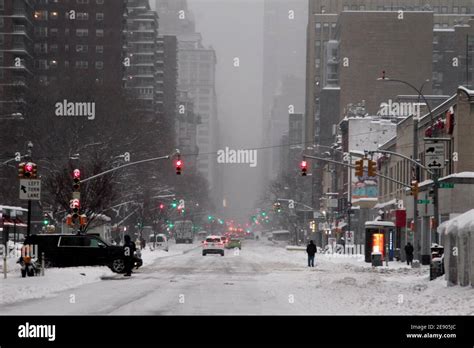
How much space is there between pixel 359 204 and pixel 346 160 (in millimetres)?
7833

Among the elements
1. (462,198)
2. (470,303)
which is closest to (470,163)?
(462,198)

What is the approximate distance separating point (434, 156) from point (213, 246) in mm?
40985

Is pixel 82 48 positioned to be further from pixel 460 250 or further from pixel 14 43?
pixel 460 250

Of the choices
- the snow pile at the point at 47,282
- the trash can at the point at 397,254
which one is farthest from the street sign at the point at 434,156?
the trash can at the point at 397,254

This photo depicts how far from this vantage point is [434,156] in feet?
129

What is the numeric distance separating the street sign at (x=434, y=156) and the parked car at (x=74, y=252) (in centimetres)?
1412

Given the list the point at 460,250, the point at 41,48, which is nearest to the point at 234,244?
the point at 41,48

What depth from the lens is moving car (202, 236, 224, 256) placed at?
77812 millimetres

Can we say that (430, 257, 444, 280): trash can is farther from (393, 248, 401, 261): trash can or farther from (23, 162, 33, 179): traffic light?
(393, 248, 401, 261): trash can

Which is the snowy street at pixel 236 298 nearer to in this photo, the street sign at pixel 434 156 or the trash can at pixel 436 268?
the trash can at pixel 436 268

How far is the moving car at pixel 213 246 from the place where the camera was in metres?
77.8

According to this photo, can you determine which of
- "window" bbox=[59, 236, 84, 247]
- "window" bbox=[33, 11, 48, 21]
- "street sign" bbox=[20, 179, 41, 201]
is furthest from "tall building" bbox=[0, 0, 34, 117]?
"street sign" bbox=[20, 179, 41, 201]
